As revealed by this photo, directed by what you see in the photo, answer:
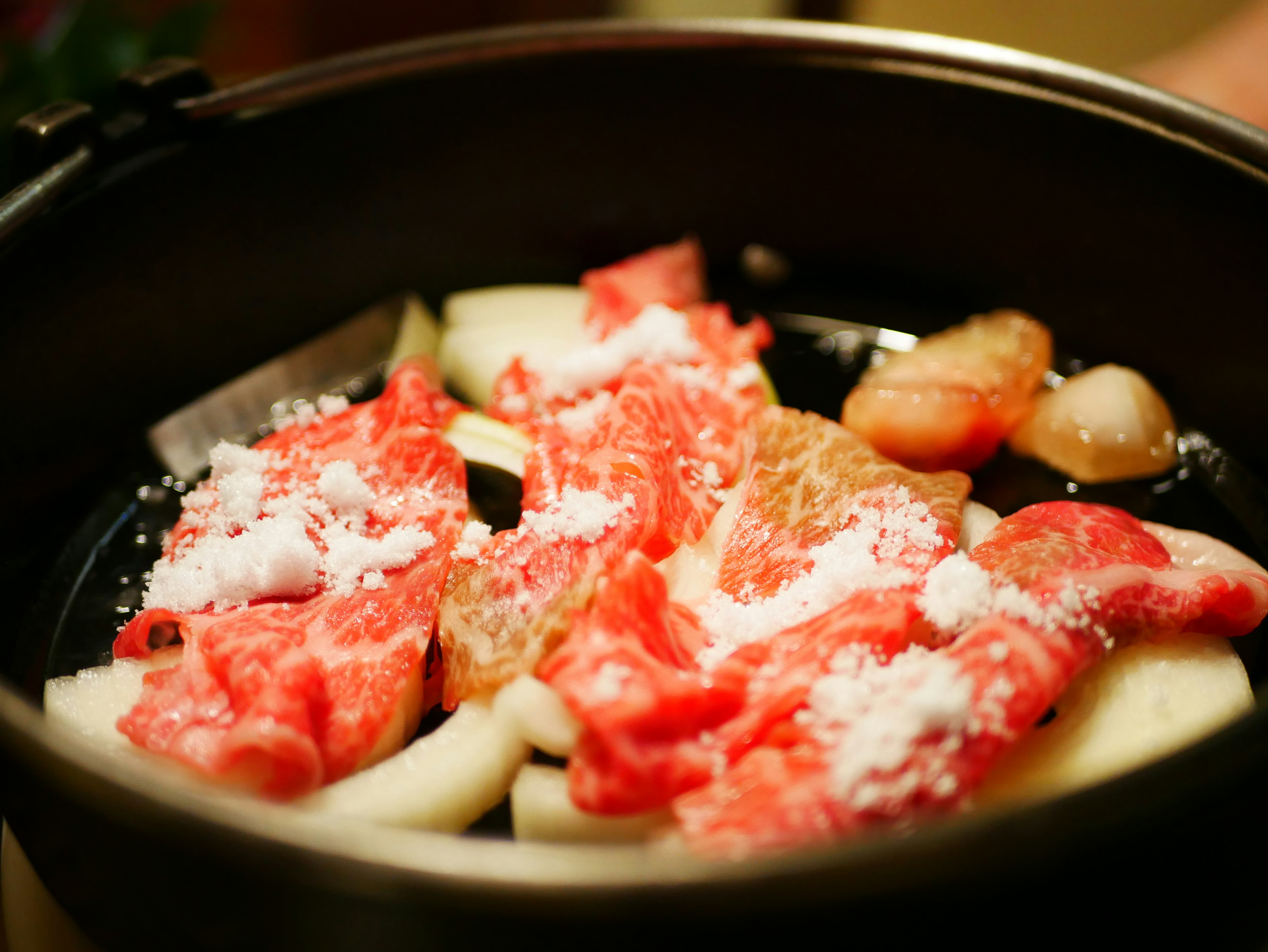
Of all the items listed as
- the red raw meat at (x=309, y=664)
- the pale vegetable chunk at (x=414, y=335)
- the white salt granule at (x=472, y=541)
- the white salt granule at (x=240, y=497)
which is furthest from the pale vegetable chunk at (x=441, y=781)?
the pale vegetable chunk at (x=414, y=335)

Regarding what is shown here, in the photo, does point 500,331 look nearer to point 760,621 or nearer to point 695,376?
point 695,376

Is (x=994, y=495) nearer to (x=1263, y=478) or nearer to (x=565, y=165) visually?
(x=1263, y=478)

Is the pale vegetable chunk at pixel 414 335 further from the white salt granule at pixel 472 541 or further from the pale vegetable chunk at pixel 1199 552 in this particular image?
the pale vegetable chunk at pixel 1199 552

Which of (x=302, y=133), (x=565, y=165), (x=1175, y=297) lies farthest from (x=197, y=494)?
(x=1175, y=297)

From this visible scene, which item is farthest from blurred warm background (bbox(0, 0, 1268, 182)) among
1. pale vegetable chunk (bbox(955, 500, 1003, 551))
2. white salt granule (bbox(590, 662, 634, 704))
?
white salt granule (bbox(590, 662, 634, 704))

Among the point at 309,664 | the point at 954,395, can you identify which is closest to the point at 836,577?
the point at 954,395
